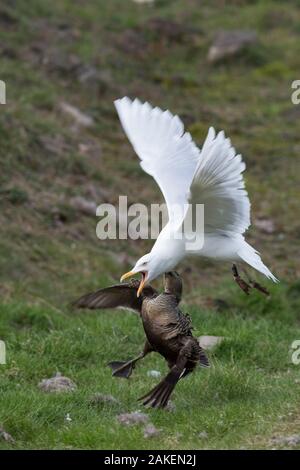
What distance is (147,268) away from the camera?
6.50 metres

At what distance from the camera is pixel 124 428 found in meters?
5.78

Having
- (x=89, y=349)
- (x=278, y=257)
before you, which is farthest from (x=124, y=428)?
(x=278, y=257)

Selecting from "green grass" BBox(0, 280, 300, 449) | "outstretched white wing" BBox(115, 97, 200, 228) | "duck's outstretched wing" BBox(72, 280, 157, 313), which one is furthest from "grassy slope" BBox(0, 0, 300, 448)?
"outstretched white wing" BBox(115, 97, 200, 228)

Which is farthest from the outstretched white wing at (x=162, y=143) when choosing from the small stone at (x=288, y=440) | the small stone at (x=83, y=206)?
the small stone at (x=83, y=206)

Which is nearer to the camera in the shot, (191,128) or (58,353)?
(58,353)

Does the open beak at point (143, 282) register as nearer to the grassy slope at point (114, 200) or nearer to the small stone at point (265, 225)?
the grassy slope at point (114, 200)

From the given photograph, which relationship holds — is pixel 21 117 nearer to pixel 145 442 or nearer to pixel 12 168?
pixel 12 168

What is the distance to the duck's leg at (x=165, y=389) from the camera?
5.98 metres

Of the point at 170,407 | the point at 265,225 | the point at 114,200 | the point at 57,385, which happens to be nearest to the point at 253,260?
the point at 170,407

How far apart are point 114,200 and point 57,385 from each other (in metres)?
5.00

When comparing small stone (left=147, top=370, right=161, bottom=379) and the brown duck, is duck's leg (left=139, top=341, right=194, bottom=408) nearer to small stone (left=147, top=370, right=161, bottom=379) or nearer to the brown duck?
the brown duck

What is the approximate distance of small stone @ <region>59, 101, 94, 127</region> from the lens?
13.3 meters
